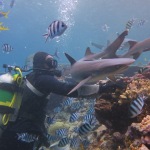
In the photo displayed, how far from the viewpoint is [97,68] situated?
4.15 meters

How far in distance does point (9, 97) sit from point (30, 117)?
610 millimetres

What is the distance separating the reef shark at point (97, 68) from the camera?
3.83 meters

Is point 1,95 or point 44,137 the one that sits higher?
point 1,95

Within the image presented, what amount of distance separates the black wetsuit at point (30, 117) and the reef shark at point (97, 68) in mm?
771

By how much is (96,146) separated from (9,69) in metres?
2.57

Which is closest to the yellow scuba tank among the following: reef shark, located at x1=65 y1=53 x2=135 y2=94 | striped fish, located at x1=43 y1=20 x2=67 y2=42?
reef shark, located at x1=65 y1=53 x2=135 y2=94

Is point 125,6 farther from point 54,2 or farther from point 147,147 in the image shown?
point 147,147

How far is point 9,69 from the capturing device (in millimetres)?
5719

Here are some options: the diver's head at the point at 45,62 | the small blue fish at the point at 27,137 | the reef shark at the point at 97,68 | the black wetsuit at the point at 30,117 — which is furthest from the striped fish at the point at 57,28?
the small blue fish at the point at 27,137

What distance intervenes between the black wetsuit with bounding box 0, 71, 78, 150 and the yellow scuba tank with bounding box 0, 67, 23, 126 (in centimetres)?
17

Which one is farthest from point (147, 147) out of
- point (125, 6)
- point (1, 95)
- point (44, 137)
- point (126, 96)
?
point (125, 6)

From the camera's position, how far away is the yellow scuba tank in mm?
5160

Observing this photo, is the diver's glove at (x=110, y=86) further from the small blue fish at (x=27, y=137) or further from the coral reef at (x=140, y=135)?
the small blue fish at (x=27, y=137)

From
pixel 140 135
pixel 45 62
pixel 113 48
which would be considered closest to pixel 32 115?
pixel 45 62
